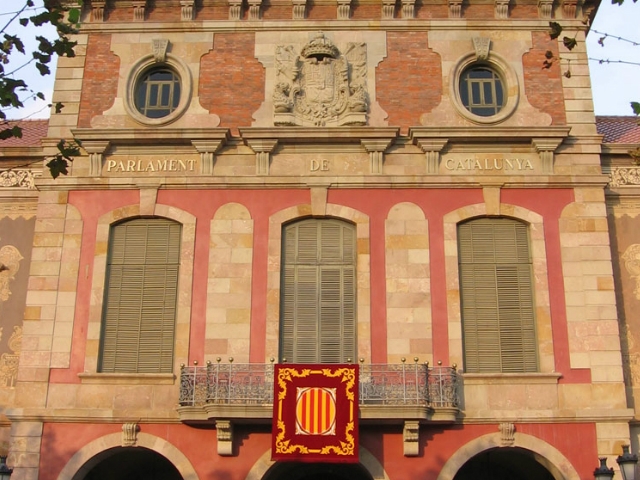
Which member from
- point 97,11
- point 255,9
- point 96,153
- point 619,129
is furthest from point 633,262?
point 97,11

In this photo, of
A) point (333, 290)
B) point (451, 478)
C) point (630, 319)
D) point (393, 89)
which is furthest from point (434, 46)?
point (451, 478)

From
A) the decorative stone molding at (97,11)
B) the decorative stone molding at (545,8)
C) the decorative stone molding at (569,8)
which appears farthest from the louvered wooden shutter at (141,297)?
the decorative stone molding at (569,8)

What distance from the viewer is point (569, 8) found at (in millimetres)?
21625

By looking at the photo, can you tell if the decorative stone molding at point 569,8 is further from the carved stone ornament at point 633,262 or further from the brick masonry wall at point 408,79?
the carved stone ornament at point 633,262

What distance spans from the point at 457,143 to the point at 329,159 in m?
2.91

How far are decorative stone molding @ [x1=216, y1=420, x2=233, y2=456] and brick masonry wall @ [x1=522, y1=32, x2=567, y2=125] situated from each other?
1003cm

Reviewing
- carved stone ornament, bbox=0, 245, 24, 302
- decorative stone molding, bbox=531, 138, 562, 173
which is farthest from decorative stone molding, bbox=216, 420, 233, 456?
decorative stone molding, bbox=531, 138, 562, 173

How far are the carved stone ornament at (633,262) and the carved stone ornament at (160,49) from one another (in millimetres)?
11626

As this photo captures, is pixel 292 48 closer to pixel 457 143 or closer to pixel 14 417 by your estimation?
pixel 457 143

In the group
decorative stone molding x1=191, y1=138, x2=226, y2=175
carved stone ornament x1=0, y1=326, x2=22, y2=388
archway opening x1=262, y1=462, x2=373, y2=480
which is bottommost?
archway opening x1=262, y1=462, x2=373, y2=480

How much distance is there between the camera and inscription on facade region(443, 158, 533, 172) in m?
20.1

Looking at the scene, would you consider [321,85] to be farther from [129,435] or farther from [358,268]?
[129,435]

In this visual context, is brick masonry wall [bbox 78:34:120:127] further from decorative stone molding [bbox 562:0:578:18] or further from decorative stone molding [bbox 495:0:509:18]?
decorative stone molding [bbox 562:0:578:18]

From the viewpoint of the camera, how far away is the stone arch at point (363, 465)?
699 inches
